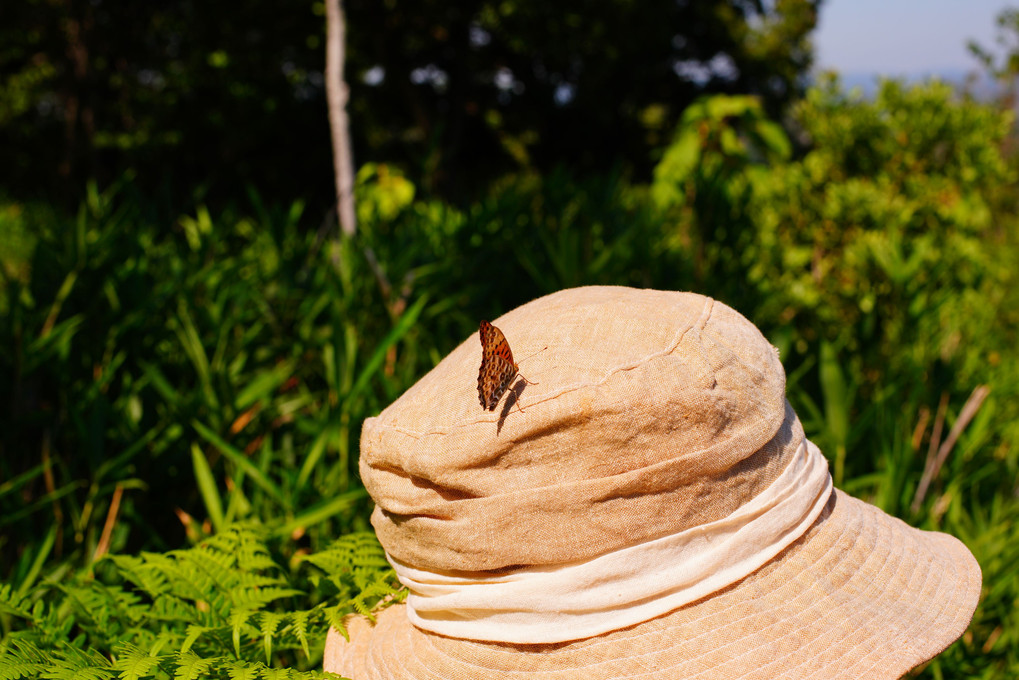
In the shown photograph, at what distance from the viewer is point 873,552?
4.00 ft

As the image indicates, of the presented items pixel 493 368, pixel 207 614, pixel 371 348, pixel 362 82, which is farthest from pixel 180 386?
pixel 362 82

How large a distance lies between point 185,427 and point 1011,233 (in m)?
6.38

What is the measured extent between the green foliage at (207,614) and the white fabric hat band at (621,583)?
0.98 feet

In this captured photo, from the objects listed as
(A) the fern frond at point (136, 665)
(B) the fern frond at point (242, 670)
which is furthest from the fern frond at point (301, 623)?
(A) the fern frond at point (136, 665)

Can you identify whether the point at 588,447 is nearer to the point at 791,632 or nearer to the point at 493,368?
the point at 493,368

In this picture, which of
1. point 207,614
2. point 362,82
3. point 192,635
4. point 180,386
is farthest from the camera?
point 362,82

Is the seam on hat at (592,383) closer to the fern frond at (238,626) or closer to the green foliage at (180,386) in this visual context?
the fern frond at (238,626)

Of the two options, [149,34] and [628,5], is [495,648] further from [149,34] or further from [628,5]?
[149,34]

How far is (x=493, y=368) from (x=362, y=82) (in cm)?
1501

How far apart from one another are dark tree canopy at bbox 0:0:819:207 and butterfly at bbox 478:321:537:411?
8.63 metres

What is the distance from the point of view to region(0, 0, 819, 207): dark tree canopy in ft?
37.9

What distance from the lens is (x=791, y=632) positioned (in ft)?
3.49

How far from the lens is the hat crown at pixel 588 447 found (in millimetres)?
1056

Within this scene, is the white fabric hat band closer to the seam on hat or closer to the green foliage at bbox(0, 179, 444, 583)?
the seam on hat
